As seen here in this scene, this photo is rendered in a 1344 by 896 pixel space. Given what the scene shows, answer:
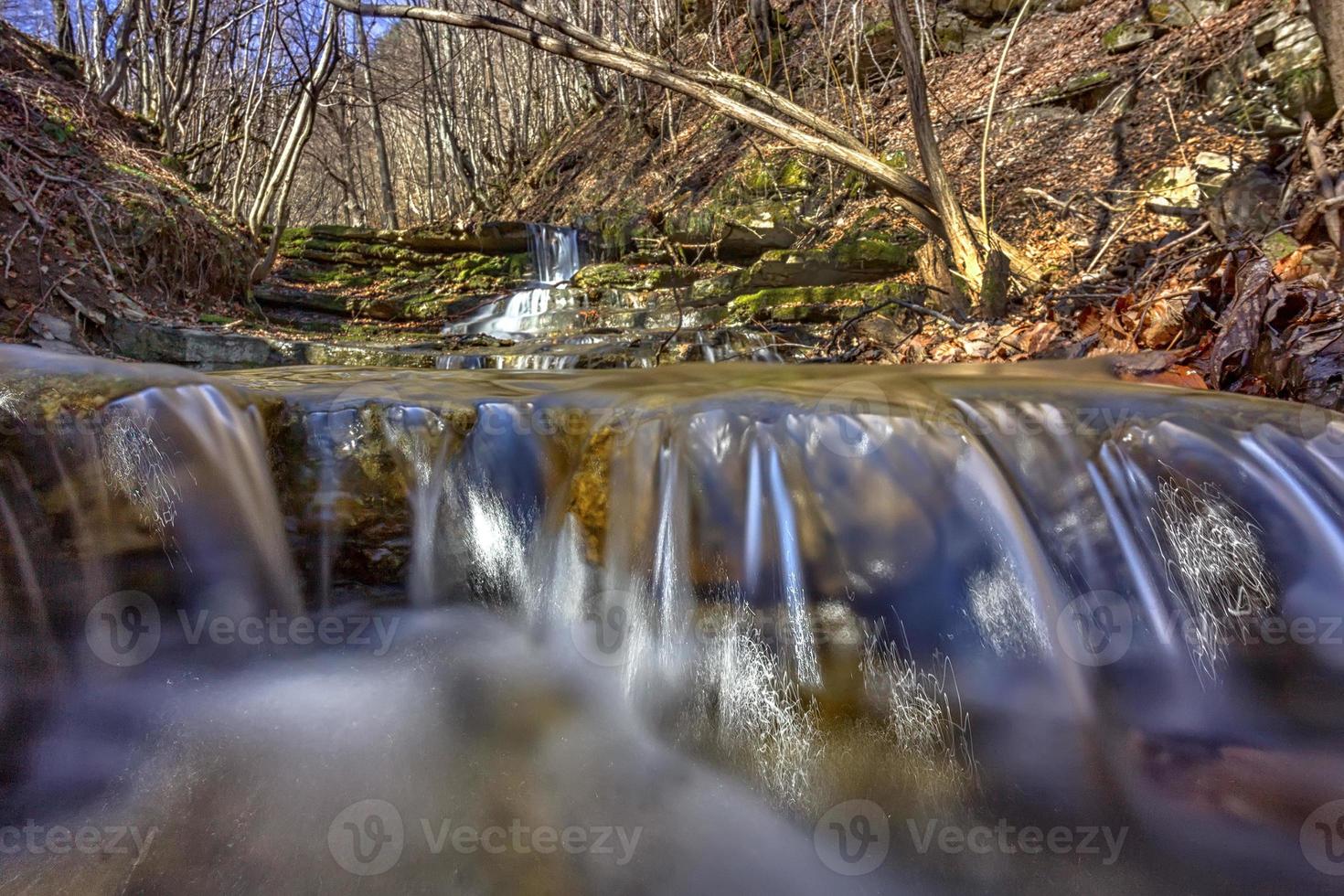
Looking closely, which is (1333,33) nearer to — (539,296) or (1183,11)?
(1183,11)

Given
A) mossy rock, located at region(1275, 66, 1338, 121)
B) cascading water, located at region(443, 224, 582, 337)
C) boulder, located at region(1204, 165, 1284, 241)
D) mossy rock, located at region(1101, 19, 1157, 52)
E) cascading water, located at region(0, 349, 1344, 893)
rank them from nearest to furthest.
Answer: cascading water, located at region(0, 349, 1344, 893), boulder, located at region(1204, 165, 1284, 241), mossy rock, located at region(1275, 66, 1338, 121), cascading water, located at region(443, 224, 582, 337), mossy rock, located at region(1101, 19, 1157, 52)

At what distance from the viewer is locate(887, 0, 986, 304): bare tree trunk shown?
511 centimetres

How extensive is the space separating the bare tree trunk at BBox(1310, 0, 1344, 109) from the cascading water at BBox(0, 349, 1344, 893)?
396cm

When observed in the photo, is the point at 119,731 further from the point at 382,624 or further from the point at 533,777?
the point at 533,777

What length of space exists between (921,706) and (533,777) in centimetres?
113

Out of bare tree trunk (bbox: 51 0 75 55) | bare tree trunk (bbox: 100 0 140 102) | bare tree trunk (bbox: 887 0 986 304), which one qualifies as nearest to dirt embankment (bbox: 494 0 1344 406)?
bare tree trunk (bbox: 887 0 986 304)

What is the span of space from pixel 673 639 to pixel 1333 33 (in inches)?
235

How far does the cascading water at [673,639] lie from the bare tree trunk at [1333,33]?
13.0 ft

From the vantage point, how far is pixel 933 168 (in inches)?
204

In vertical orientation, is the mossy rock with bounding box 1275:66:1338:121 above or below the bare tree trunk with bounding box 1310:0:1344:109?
above

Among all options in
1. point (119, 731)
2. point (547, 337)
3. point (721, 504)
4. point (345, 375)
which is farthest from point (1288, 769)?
point (547, 337)

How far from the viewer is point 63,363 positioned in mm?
2209

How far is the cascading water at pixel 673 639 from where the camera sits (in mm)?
1686

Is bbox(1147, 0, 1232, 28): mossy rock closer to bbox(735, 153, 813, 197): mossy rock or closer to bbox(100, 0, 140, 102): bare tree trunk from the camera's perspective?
bbox(735, 153, 813, 197): mossy rock
